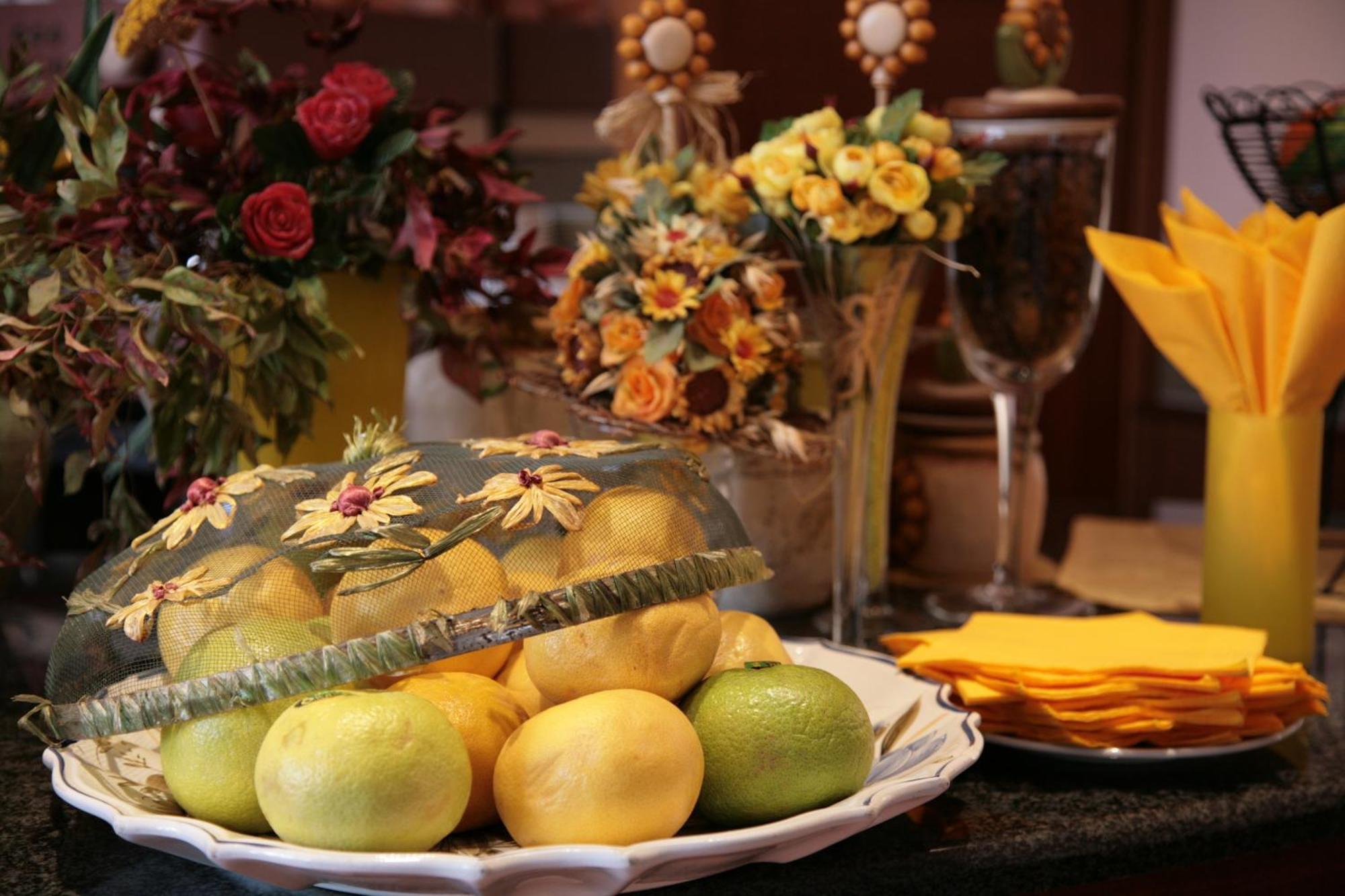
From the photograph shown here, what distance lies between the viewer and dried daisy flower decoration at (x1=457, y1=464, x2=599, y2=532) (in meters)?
0.64

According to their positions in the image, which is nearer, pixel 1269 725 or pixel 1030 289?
pixel 1269 725

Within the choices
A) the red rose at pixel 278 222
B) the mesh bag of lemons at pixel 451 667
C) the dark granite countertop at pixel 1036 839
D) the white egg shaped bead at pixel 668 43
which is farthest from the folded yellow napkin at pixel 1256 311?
the red rose at pixel 278 222

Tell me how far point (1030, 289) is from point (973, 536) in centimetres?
27

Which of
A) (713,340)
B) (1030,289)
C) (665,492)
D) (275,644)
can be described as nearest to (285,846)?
(275,644)

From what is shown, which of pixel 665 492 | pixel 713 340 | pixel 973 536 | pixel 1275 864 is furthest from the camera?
pixel 973 536

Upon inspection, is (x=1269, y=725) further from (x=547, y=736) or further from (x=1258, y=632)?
(x=547, y=736)

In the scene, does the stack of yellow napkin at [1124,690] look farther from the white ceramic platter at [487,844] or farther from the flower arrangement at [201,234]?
the flower arrangement at [201,234]

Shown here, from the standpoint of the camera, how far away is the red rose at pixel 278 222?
0.94 metres

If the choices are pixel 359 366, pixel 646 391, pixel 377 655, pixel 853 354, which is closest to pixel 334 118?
pixel 359 366

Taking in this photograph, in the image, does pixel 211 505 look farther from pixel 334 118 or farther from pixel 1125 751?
pixel 1125 751

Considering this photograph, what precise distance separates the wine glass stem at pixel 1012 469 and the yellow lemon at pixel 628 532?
2.02ft

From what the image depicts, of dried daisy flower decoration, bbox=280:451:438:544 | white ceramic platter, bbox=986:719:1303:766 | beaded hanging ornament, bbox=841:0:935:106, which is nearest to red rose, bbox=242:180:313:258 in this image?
dried daisy flower decoration, bbox=280:451:438:544

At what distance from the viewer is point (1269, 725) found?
83 centimetres

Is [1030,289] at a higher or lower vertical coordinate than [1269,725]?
higher
